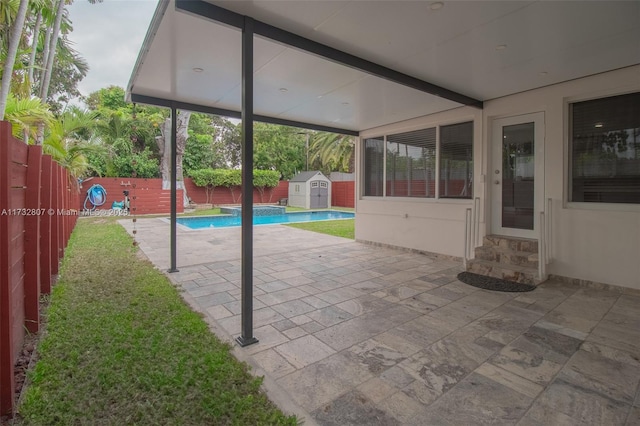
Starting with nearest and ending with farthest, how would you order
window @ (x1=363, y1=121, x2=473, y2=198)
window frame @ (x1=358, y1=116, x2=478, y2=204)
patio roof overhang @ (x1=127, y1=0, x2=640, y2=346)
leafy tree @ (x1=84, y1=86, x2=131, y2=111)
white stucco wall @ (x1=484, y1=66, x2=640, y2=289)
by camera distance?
patio roof overhang @ (x1=127, y1=0, x2=640, y2=346) < white stucco wall @ (x1=484, y1=66, x2=640, y2=289) < window frame @ (x1=358, y1=116, x2=478, y2=204) < window @ (x1=363, y1=121, x2=473, y2=198) < leafy tree @ (x1=84, y1=86, x2=131, y2=111)

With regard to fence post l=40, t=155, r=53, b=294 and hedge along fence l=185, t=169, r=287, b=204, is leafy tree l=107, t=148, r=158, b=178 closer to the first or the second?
hedge along fence l=185, t=169, r=287, b=204

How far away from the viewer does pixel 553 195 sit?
14.3ft

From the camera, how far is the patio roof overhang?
2.49m

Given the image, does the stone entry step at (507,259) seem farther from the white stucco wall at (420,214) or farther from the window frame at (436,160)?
the window frame at (436,160)

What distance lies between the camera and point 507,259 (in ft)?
15.3

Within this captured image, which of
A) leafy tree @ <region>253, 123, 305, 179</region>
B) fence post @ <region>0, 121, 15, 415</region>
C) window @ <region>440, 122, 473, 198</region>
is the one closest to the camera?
fence post @ <region>0, 121, 15, 415</region>

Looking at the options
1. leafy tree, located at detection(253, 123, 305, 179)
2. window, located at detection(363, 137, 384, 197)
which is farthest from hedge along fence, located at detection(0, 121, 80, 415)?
leafy tree, located at detection(253, 123, 305, 179)

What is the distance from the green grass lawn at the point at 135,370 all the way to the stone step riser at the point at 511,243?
4.20 meters

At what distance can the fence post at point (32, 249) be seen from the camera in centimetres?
264

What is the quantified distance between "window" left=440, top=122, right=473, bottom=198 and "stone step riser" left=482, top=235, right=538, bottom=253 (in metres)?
0.87

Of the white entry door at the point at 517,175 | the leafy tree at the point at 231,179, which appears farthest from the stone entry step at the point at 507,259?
the leafy tree at the point at 231,179

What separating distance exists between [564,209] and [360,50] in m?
3.48

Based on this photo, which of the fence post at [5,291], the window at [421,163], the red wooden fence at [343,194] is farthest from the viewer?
the red wooden fence at [343,194]

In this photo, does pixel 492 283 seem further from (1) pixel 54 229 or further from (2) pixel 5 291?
(1) pixel 54 229
